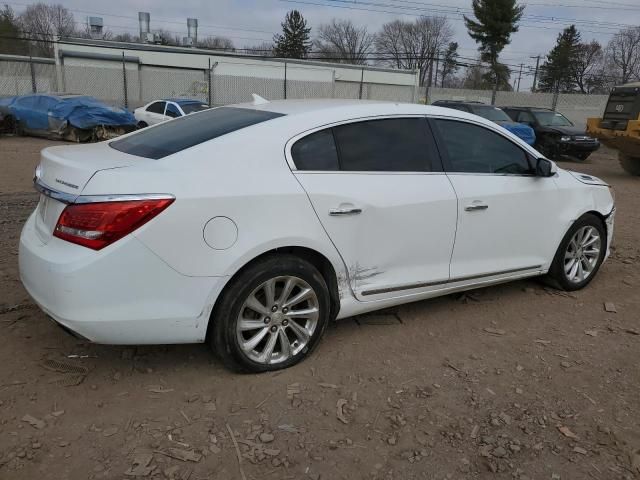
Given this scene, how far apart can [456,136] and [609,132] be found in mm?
10980

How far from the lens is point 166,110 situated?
700 inches

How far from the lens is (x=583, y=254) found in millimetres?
4961

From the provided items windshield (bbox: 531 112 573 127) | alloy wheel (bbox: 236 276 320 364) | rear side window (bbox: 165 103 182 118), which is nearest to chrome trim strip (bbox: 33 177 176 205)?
alloy wheel (bbox: 236 276 320 364)

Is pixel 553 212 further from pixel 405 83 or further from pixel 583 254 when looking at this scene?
pixel 405 83

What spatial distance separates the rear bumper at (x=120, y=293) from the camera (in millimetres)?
2766

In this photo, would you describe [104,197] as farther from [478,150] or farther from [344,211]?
[478,150]

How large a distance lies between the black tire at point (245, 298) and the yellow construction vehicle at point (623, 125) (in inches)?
464

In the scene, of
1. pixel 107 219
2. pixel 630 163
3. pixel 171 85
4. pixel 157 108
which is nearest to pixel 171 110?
pixel 157 108

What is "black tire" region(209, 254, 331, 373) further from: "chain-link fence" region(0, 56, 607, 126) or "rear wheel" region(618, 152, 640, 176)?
"chain-link fence" region(0, 56, 607, 126)

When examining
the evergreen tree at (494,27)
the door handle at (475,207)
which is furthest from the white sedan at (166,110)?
the evergreen tree at (494,27)

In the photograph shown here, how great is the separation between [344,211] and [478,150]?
4.59 ft

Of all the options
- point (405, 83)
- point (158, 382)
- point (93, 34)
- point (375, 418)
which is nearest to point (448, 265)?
point (375, 418)

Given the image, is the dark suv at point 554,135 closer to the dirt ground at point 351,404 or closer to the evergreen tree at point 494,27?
the dirt ground at point 351,404

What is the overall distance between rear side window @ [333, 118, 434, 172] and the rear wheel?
12.2 meters
